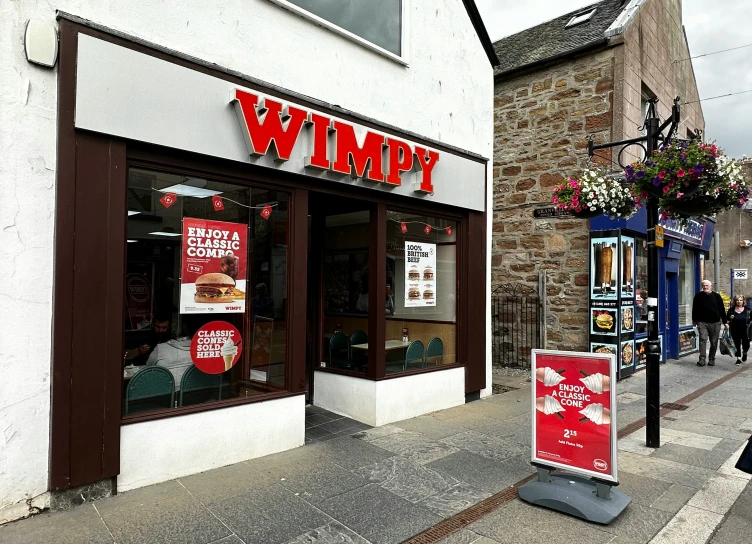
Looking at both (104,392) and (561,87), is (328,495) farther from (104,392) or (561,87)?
(561,87)

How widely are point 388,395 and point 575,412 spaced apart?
2.81 m

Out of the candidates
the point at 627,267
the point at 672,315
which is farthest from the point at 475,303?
the point at 672,315

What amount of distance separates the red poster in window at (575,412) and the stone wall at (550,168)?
6.39m

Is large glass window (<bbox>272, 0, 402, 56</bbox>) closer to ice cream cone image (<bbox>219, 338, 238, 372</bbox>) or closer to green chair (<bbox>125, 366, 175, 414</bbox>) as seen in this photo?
ice cream cone image (<bbox>219, 338, 238, 372</bbox>)

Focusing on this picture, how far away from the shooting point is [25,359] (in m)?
3.79

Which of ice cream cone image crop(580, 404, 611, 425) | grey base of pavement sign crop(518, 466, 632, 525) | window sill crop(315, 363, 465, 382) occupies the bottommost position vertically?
grey base of pavement sign crop(518, 466, 632, 525)

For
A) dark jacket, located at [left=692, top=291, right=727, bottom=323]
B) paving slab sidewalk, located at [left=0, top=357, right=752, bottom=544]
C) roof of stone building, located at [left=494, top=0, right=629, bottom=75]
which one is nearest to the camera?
paving slab sidewalk, located at [left=0, top=357, right=752, bottom=544]

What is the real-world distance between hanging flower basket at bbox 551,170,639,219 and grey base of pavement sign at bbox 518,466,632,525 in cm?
302

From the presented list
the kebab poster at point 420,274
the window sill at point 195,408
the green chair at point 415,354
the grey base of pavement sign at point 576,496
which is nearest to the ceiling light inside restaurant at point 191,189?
the window sill at point 195,408

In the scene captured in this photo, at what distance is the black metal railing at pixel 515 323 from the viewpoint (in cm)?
1106

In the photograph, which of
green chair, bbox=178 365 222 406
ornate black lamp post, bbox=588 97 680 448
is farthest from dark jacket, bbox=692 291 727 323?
green chair, bbox=178 365 222 406

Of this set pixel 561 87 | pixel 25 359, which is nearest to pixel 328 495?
pixel 25 359

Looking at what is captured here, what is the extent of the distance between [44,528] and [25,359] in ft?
3.95

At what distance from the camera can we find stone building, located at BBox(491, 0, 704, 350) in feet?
33.9
